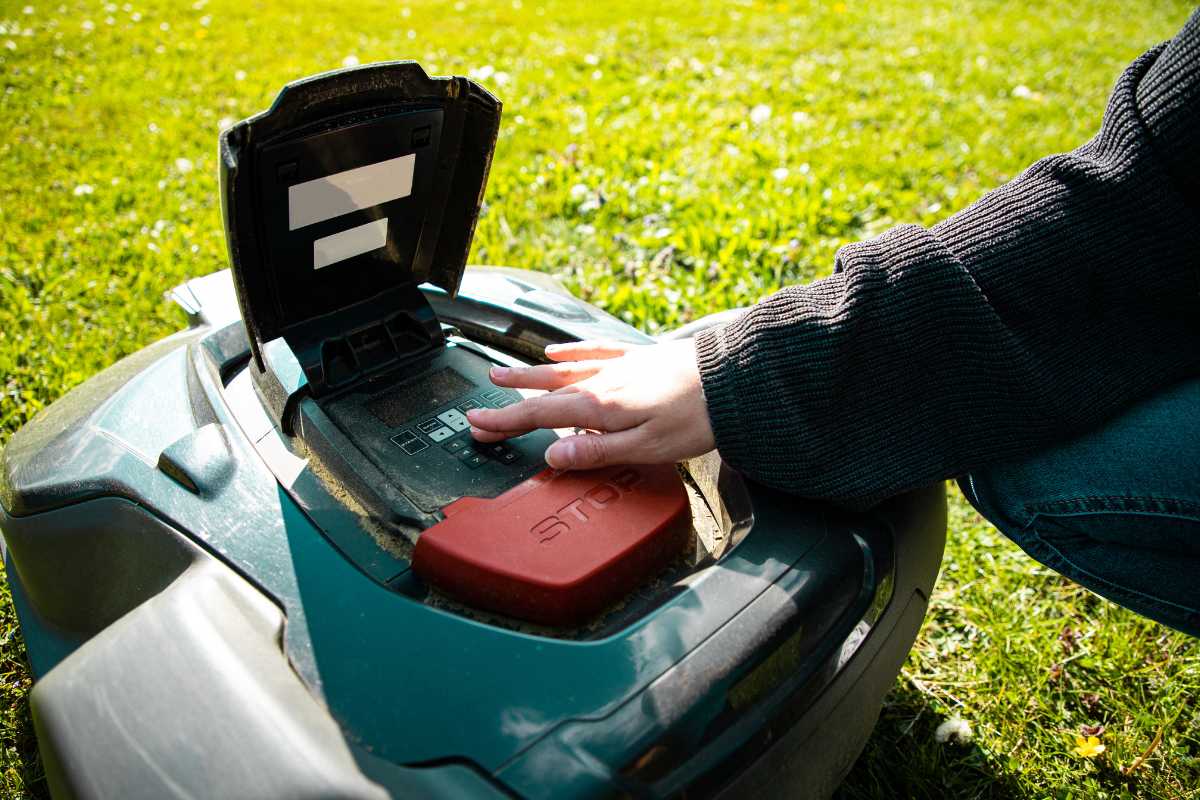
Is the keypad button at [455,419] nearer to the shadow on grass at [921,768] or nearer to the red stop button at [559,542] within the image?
the red stop button at [559,542]

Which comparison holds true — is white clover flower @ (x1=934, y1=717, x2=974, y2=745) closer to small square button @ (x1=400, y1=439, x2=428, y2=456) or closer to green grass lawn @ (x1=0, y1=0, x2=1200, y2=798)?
green grass lawn @ (x1=0, y1=0, x2=1200, y2=798)

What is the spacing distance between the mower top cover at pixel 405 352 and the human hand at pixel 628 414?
35mm

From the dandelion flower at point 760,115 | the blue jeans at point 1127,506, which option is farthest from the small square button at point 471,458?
the dandelion flower at point 760,115

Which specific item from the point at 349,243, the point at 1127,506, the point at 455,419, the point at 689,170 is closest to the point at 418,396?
the point at 455,419

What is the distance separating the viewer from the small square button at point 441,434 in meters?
1.02

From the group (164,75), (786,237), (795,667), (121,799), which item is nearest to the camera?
(121,799)

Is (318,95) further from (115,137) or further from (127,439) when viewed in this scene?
(115,137)

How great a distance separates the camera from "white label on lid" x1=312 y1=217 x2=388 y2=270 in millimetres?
1021

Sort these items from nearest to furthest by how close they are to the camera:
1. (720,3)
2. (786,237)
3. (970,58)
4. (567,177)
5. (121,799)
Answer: (121,799) → (786,237) → (567,177) → (970,58) → (720,3)

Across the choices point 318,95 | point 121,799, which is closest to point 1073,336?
point 318,95

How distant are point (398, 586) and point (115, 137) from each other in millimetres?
2328

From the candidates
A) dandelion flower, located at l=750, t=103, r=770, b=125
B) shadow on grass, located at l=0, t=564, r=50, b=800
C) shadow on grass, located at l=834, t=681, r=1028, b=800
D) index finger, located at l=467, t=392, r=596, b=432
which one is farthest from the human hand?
dandelion flower, located at l=750, t=103, r=770, b=125

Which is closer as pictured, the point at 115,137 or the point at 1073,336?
the point at 1073,336

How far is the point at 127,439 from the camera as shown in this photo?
1.00 m
